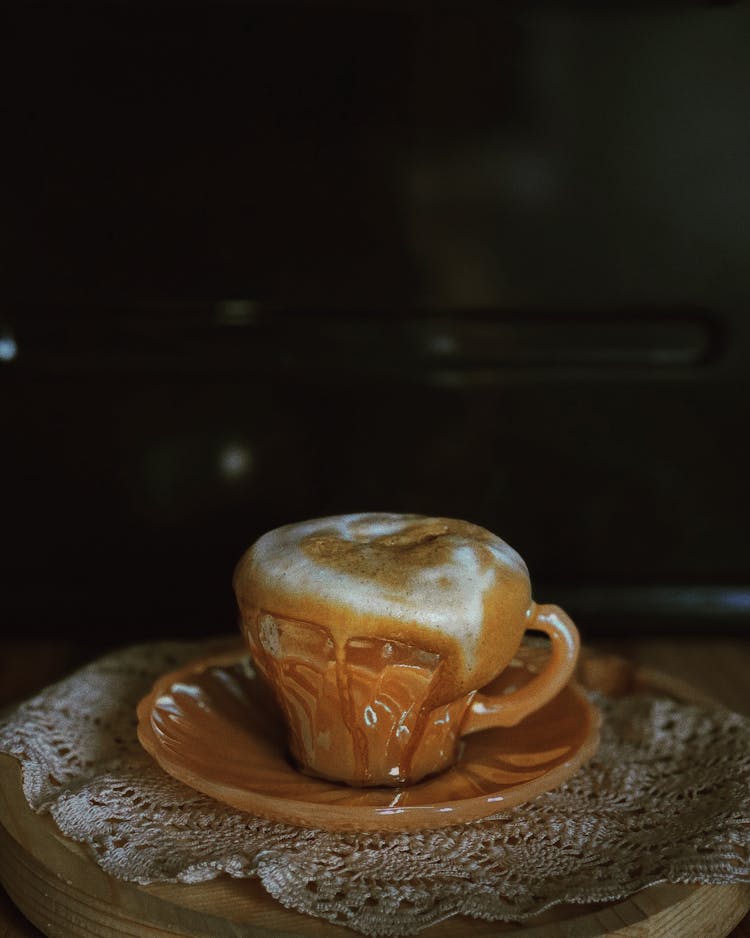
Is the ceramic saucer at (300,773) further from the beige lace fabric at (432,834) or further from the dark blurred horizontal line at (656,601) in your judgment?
the dark blurred horizontal line at (656,601)

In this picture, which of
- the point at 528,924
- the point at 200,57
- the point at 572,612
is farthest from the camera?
the point at 572,612

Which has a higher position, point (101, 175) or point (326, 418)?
point (101, 175)

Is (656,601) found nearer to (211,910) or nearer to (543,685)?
(543,685)

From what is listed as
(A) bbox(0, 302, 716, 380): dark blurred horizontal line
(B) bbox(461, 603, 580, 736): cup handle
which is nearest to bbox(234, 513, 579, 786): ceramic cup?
(B) bbox(461, 603, 580, 736): cup handle

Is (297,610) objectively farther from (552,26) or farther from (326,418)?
(552,26)

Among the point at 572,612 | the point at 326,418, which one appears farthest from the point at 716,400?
the point at 326,418

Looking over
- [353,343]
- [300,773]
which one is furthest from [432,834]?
[353,343]
